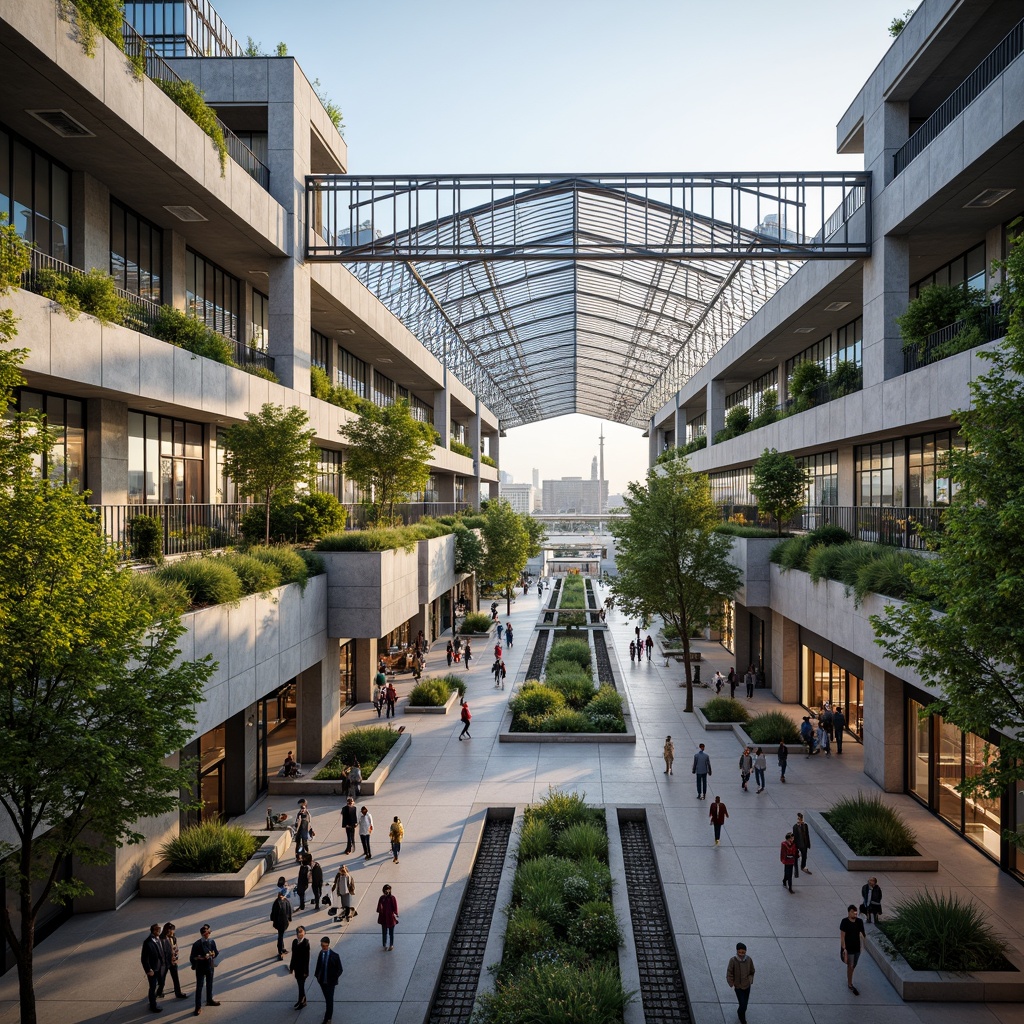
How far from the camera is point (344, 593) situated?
21.3 metres

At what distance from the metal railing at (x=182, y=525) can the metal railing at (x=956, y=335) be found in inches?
692

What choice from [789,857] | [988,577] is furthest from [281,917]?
[988,577]

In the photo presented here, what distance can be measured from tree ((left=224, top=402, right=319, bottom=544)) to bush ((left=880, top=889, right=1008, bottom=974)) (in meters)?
15.1

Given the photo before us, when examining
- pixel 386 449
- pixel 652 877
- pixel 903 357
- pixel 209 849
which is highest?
pixel 903 357

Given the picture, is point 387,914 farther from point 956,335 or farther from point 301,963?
point 956,335

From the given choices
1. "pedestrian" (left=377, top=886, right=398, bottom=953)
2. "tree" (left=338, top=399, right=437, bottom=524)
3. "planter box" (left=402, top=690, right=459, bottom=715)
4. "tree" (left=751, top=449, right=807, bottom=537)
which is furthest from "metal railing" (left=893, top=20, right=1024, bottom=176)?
"planter box" (left=402, top=690, right=459, bottom=715)

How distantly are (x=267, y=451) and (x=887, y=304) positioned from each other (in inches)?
669

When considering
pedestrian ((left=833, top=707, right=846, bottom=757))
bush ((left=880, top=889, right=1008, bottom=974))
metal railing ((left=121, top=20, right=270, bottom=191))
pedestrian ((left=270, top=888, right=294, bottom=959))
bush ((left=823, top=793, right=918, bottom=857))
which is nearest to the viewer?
bush ((left=880, top=889, right=1008, bottom=974))

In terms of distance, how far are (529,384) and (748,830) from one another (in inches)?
2661

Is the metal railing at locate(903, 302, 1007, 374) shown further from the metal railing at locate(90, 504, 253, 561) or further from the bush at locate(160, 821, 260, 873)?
the bush at locate(160, 821, 260, 873)

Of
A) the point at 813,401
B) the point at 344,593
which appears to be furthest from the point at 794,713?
the point at 344,593

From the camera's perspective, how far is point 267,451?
18.5 metres

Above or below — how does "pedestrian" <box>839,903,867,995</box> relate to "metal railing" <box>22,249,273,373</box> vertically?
below

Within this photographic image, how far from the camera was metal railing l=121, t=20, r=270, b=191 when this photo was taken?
1728cm
